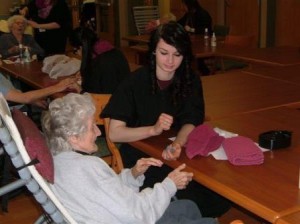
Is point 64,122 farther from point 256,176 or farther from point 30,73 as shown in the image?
point 30,73

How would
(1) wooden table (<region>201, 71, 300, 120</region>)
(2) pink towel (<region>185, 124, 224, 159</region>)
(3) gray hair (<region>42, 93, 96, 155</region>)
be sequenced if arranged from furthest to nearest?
(1) wooden table (<region>201, 71, 300, 120</region>) < (2) pink towel (<region>185, 124, 224, 159</region>) < (3) gray hair (<region>42, 93, 96, 155</region>)

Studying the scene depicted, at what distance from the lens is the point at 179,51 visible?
2.23 meters

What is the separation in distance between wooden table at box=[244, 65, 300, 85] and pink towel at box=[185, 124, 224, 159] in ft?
4.66

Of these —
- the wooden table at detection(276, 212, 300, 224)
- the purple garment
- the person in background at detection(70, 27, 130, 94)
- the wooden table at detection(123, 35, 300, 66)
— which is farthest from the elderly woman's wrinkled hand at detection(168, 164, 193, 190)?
the purple garment

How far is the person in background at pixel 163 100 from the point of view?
7.27 ft

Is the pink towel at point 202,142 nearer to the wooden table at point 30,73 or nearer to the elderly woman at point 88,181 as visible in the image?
the elderly woman at point 88,181

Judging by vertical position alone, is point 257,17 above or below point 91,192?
above

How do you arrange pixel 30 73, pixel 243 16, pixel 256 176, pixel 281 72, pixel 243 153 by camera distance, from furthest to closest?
pixel 243 16
pixel 30 73
pixel 281 72
pixel 243 153
pixel 256 176

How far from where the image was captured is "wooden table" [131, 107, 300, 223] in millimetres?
1419

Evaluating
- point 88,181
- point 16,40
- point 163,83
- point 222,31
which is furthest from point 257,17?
point 88,181

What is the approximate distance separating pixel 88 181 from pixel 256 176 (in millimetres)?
549

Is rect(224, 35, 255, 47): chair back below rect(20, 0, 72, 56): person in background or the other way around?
below

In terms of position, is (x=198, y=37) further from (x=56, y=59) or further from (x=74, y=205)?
(x=74, y=205)

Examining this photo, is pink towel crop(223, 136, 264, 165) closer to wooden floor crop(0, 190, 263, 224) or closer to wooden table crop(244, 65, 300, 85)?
wooden floor crop(0, 190, 263, 224)
